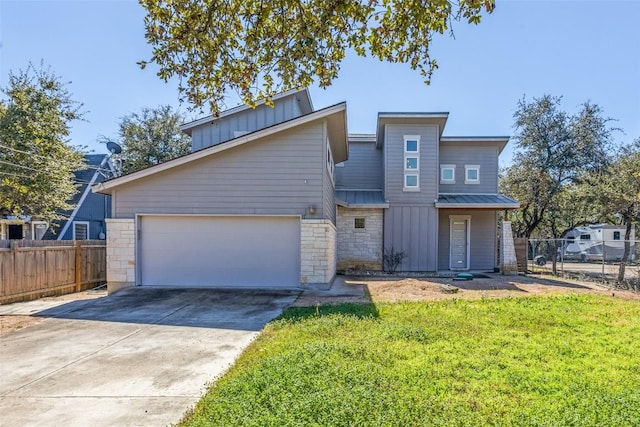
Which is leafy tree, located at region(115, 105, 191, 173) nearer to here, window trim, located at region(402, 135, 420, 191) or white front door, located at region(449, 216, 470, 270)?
window trim, located at region(402, 135, 420, 191)

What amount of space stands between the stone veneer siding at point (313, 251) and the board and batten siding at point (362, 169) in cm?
733

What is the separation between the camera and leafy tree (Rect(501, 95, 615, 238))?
17047 millimetres

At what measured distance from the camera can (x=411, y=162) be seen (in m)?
15.8

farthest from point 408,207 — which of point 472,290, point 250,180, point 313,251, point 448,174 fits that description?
point 250,180

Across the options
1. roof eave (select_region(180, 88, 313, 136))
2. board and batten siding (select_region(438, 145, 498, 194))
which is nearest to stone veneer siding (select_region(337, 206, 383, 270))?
board and batten siding (select_region(438, 145, 498, 194))

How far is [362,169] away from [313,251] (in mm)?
8090

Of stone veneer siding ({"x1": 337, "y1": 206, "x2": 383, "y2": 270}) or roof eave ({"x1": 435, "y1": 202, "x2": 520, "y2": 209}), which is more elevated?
roof eave ({"x1": 435, "y1": 202, "x2": 520, "y2": 209})

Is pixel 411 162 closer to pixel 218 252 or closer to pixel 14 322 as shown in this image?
pixel 218 252

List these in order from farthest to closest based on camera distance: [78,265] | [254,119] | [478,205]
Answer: [478,205], [254,119], [78,265]

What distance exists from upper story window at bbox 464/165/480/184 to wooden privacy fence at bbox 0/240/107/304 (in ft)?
47.0

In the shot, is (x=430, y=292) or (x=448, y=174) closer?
(x=430, y=292)

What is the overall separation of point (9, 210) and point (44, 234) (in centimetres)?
414

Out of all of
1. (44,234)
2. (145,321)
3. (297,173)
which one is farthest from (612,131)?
(44,234)

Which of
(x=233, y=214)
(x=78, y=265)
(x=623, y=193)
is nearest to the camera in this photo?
(x=233, y=214)
